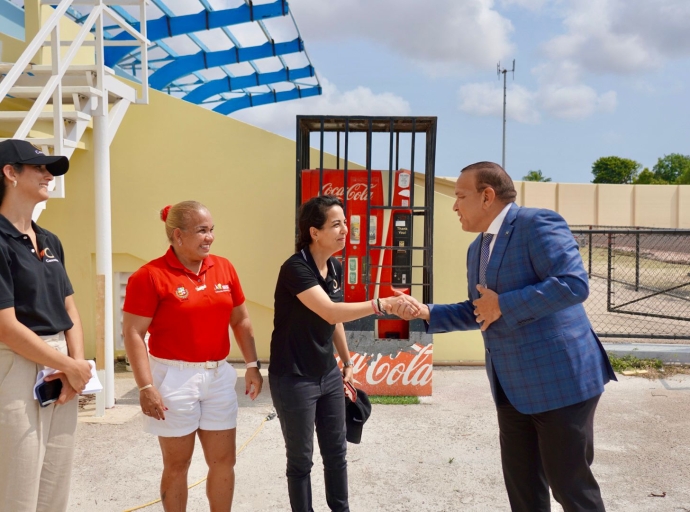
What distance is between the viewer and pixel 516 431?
289 centimetres

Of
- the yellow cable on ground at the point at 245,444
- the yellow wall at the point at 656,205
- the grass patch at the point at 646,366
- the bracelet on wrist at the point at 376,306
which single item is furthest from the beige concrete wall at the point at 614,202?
the bracelet on wrist at the point at 376,306

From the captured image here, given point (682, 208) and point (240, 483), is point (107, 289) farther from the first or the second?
point (682, 208)

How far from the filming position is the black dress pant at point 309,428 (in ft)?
10.3

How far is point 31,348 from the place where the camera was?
2467 millimetres

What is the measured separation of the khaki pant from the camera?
245cm

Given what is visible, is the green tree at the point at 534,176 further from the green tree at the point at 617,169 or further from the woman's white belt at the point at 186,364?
the woman's white belt at the point at 186,364

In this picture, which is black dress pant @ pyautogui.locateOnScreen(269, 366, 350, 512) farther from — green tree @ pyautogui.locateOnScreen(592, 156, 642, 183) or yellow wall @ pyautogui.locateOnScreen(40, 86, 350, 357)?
green tree @ pyautogui.locateOnScreen(592, 156, 642, 183)

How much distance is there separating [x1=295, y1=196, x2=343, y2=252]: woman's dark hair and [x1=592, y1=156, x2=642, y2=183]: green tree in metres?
71.8

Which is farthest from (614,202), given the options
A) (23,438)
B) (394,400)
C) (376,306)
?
(23,438)

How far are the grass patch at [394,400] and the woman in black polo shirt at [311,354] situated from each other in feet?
9.08

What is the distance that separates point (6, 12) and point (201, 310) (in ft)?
18.1

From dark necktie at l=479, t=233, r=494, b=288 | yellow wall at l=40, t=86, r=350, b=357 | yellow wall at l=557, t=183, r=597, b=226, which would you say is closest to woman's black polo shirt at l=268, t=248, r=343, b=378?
dark necktie at l=479, t=233, r=494, b=288

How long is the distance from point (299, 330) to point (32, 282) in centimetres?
126

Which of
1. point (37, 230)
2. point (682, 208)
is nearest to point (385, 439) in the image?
point (37, 230)
